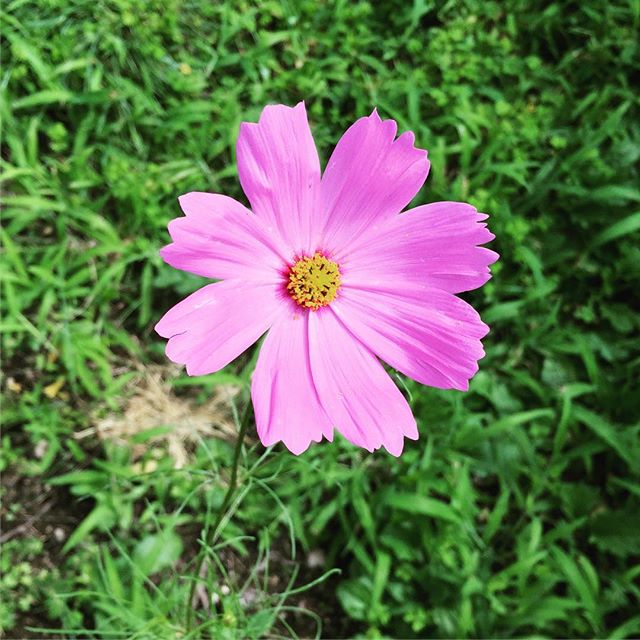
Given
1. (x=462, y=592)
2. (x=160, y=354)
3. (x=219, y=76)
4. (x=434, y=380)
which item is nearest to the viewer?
(x=434, y=380)

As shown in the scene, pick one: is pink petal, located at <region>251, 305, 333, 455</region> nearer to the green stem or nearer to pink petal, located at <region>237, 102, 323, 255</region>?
the green stem

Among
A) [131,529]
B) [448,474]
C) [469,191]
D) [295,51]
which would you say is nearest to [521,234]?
[469,191]

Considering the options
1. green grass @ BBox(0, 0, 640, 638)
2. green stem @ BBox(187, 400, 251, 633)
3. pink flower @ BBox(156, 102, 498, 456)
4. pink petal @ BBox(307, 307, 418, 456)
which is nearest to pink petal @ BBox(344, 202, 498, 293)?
pink flower @ BBox(156, 102, 498, 456)

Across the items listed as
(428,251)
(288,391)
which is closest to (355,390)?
(288,391)

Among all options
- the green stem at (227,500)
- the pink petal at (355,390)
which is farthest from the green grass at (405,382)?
the pink petal at (355,390)

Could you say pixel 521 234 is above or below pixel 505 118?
below

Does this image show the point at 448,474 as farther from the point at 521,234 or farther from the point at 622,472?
the point at 521,234
